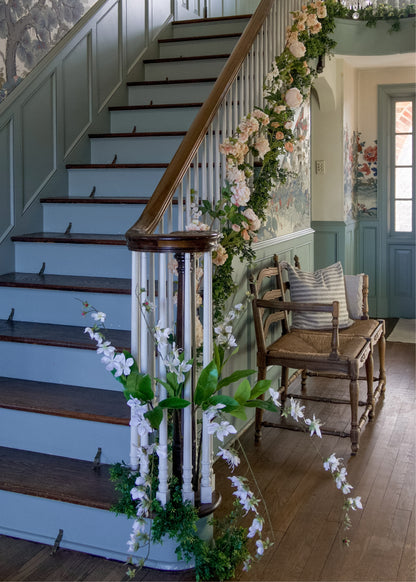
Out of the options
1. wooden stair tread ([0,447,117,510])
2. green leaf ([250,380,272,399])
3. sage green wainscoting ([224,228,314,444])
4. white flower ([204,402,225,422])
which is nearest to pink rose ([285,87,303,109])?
sage green wainscoting ([224,228,314,444])

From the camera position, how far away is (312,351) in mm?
4008

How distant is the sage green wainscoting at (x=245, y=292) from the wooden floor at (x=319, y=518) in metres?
0.42

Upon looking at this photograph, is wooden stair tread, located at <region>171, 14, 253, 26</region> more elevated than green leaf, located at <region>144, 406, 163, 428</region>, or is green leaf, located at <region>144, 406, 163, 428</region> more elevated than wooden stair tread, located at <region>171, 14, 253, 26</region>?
wooden stair tread, located at <region>171, 14, 253, 26</region>

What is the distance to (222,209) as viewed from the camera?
11.3ft

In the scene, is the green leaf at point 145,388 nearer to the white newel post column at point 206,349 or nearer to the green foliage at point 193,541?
the white newel post column at point 206,349

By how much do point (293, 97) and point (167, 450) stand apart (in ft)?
7.45

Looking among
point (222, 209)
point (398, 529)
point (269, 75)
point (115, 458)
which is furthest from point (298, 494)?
point (269, 75)

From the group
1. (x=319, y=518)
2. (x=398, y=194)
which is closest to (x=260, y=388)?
(x=319, y=518)

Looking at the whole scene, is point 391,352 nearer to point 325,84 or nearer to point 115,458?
point 325,84

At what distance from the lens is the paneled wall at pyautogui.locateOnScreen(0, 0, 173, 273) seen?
13.0 feet

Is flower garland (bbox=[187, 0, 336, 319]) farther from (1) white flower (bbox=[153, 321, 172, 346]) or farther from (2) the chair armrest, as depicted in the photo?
(1) white flower (bbox=[153, 321, 172, 346])

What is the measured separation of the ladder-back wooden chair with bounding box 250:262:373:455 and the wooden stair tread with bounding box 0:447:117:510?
4.31ft

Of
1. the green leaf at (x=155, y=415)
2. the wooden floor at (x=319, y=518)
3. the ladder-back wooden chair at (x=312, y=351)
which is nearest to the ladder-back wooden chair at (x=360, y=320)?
the ladder-back wooden chair at (x=312, y=351)

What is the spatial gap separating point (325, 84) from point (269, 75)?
2832mm
